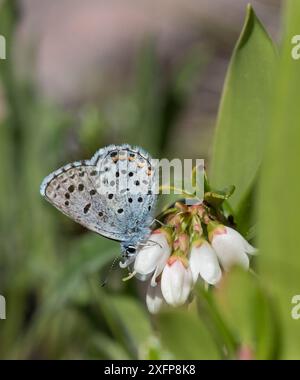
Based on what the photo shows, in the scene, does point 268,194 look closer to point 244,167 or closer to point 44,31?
point 244,167

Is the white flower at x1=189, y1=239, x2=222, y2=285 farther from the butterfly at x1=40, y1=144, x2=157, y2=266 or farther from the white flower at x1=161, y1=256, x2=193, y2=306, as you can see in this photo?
the butterfly at x1=40, y1=144, x2=157, y2=266

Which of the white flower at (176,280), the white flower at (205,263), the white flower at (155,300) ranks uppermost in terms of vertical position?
the white flower at (205,263)

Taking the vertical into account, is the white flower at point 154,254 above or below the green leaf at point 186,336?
above

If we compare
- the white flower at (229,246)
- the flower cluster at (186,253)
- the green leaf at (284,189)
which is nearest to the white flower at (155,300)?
the flower cluster at (186,253)

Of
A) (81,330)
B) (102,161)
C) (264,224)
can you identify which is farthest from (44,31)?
(264,224)

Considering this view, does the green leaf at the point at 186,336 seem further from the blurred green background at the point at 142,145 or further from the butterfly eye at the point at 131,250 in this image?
the butterfly eye at the point at 131,250

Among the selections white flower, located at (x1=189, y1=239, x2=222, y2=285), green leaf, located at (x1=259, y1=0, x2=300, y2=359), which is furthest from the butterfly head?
green leaf, located at (x1=259, y1=0, x2=300, y2=359)
